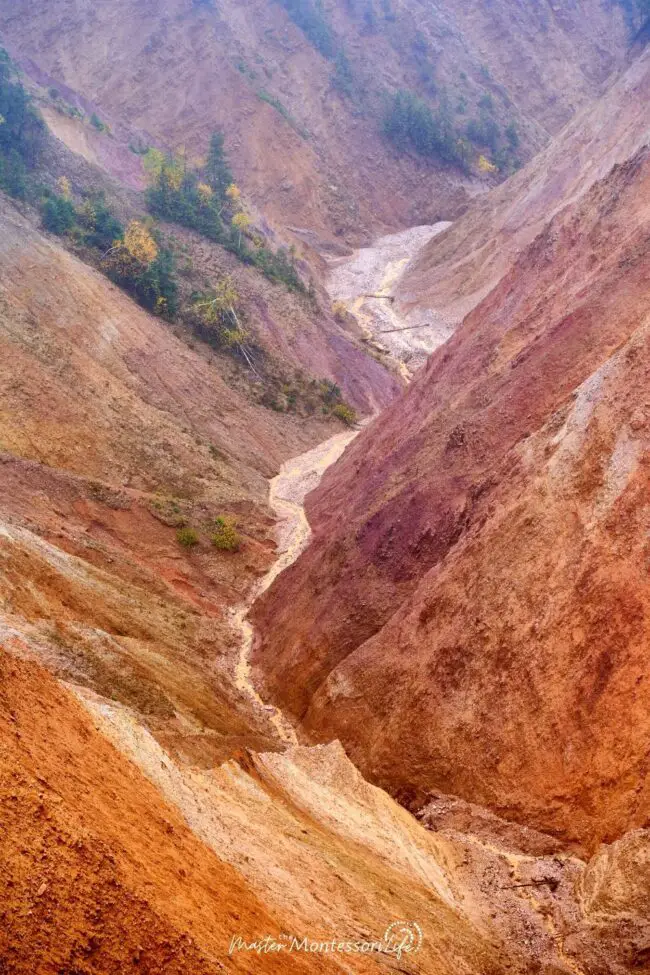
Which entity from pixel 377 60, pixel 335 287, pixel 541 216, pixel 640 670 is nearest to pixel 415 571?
pixel 640 670

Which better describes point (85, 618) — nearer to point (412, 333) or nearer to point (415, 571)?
point (415, 571)

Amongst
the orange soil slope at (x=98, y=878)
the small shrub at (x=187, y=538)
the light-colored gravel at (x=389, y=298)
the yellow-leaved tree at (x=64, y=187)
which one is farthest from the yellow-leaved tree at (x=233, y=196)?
the orange soil slope at (x=98, y=878)

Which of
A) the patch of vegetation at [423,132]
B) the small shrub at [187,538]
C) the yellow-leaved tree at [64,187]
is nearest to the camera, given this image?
the small shrub at [187,538]

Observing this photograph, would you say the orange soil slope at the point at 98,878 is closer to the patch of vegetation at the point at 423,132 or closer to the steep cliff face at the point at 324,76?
the steep cliff face at the point at 324,76

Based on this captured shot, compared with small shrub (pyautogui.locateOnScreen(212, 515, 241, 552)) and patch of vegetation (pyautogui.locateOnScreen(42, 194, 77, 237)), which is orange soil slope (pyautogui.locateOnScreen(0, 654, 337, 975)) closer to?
small shrub (pyautogui.locateOnScreen(212, 515, 241, 552))

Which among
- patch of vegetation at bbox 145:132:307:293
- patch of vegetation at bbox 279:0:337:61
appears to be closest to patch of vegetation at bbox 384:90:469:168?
patch of vegetation at bbox 279:0:337:61

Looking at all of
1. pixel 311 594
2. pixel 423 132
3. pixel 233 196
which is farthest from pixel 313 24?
pixel 311 594
